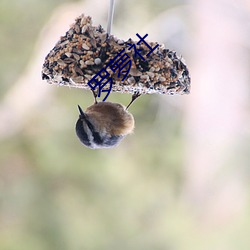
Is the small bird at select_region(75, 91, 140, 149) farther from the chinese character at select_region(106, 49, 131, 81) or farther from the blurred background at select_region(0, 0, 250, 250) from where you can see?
the blurred background at select_region(0, 0, 250, 250)

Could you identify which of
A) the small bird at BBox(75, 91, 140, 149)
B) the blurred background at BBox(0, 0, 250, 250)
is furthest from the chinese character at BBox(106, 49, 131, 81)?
the blurred background at BBox(0, 0, 250, 250)

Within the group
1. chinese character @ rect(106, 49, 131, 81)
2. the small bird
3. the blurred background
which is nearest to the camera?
chinese character @ rect(106, 49, 131, 81)

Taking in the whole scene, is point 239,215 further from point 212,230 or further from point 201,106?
point 201,106

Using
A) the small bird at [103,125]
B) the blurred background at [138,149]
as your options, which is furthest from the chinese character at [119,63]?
the blurred background at [138,149]

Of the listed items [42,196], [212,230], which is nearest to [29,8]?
[42,196]

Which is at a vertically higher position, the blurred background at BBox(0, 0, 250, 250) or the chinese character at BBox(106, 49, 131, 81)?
the blurred background at BBox(0, 0, 250, 250)

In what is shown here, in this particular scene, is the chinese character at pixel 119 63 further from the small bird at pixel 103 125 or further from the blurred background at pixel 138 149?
the blurred background at pixel 138 149
